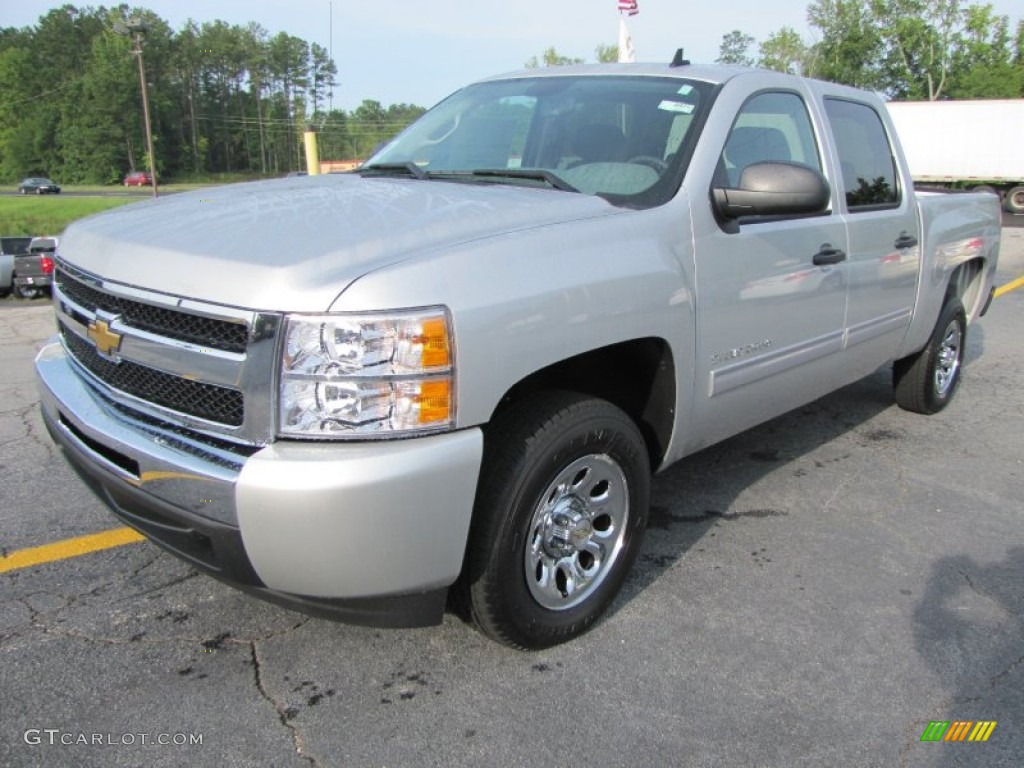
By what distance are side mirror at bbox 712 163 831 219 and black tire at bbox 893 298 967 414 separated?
8.34 ft

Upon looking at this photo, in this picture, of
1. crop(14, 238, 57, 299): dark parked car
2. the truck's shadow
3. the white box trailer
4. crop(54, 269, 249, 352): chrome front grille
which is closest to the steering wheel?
the truck's shadow

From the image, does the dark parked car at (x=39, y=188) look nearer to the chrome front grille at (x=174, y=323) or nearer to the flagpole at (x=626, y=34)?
the flagpole at (x=626, y=34)

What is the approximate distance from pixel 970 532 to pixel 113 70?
4100 inches

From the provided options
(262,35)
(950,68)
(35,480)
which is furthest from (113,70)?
(35,480)

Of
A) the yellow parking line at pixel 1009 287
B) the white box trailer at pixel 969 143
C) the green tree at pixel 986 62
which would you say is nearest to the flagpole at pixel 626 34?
the yellow parking line at pixel 1009 287

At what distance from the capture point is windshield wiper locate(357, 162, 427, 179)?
3350 mm

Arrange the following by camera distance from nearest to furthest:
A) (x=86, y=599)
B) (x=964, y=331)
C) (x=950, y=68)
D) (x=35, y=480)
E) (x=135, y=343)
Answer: (x=135, y=343) < (x=86, y=599) < (x=35, y=480) < (x=964, y=331) < (x=950, y=68)

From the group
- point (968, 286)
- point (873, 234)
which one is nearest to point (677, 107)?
point (873, 234)

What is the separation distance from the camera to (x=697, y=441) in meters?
3.14

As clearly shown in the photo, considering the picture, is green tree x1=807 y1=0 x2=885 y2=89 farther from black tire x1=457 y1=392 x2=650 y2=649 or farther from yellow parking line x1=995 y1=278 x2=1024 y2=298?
black tire x1=457 y1=392 x2=650 y2=649

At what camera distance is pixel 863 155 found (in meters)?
4.11

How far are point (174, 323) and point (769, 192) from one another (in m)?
1.98

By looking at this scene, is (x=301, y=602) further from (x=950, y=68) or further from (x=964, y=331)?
(x=950, y=68)

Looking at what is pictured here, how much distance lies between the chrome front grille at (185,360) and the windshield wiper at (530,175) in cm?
131
